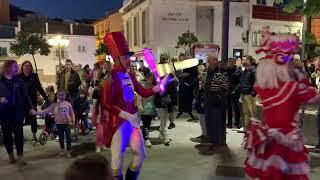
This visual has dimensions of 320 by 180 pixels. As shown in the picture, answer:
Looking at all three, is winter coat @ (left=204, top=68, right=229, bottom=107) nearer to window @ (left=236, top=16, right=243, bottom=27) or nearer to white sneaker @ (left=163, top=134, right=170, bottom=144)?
white sneaker @ (left=163, top=134, right=170, bottom=144)

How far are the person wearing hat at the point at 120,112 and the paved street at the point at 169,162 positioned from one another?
1.48 m

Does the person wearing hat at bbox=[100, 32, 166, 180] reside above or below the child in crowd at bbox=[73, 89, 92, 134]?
above

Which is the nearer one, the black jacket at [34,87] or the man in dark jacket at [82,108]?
the black jacket at [34,87]

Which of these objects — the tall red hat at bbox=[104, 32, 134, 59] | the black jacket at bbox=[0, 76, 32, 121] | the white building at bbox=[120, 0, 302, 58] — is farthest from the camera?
the white building at bbox=[120, 0, 302, 58]

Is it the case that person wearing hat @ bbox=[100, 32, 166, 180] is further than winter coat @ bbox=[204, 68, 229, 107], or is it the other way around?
winter coat @ bbox=[204, 68, 229, 107]

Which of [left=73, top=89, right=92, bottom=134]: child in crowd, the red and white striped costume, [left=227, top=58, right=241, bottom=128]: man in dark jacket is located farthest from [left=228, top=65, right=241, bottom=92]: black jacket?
the red and white striped costume

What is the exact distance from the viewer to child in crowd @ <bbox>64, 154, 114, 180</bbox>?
7.59 feet

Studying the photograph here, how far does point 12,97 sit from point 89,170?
19.1ft

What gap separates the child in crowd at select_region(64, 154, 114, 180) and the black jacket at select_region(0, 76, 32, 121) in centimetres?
570

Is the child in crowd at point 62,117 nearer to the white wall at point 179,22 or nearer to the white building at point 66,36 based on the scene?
the white wall at point 179,22

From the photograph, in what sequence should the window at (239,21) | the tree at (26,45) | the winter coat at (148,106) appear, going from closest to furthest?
the winter coat at (148,106) < the window at (239,21) < the tree at (26,45)

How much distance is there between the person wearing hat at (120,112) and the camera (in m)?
5.49

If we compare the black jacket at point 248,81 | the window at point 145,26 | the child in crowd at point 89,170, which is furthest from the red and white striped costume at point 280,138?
the window at point 145,26

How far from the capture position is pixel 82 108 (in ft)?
35.9
